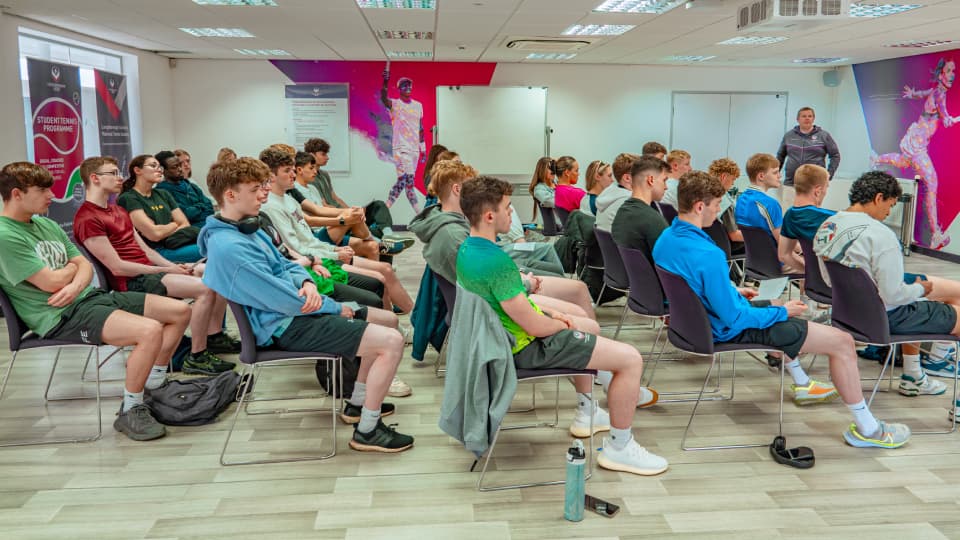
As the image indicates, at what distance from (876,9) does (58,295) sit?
20.8 ft

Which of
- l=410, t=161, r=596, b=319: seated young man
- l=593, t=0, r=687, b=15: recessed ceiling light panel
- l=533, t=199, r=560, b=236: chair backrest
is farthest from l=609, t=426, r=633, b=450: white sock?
l=533, t=199, r=560, b=236: chair backrest

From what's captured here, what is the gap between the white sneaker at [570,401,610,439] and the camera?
11.6 ft

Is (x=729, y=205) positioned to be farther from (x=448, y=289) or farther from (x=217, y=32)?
(x=217, y=32)

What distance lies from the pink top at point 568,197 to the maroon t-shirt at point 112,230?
11.6 feet

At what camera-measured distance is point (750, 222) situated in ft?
16.7

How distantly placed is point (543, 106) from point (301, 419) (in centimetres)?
847

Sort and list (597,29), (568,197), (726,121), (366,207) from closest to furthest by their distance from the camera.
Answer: (568,197) → (366,207) → (597,29) → (726,121)

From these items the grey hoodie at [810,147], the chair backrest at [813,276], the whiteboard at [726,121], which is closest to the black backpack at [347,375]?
the chair backrest at [813,276]

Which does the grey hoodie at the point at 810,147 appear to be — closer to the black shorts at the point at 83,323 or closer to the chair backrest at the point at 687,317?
the chair backrest at the point at 687,317

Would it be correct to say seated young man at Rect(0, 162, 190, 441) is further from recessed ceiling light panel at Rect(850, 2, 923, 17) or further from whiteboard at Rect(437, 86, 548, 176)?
whiteboard at Rect(437, 86, 548, 176)

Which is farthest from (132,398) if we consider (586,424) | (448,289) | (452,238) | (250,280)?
(586,424)

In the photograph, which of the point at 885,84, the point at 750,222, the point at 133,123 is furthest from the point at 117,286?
the point at 885,84

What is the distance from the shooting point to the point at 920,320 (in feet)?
11.6

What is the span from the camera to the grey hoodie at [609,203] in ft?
16.2
